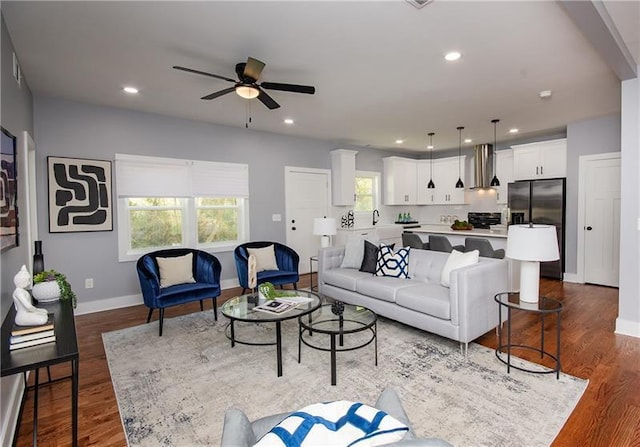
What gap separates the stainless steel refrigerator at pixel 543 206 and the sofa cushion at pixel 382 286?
3.54 m

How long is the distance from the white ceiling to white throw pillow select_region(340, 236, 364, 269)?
1767mm

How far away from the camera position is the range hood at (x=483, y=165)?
705 cm

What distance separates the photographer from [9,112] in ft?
8.39

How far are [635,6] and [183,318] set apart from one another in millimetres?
4715

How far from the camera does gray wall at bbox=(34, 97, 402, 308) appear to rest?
4051 millimetres

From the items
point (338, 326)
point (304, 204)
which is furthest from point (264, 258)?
point (338, 326)

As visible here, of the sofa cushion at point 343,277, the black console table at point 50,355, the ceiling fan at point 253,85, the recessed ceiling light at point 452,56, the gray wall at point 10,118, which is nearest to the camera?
the black console table at point 50,355

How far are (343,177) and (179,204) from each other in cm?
314

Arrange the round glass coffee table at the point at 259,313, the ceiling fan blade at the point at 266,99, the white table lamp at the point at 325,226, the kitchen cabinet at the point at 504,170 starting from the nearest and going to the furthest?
the round glass coffee table at the point at 259,313, the ceiling fan blade at the point at 266,99, the white table lamp at the point at 325,226, the kitchen cabinet at the point at 504,170

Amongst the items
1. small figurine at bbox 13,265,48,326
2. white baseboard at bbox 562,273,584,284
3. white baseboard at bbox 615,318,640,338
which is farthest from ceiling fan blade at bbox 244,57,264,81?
white baseboard at bbox 562,273,584,284

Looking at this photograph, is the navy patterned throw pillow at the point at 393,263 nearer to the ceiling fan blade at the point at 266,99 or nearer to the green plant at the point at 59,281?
the ceiling fan blade at the point at 266,99

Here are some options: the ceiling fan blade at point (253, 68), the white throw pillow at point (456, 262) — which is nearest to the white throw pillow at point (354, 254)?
the white throw pillow at point (456, 262)

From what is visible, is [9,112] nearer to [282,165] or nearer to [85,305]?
[85,305]

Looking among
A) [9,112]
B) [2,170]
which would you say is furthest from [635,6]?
[9,112]
